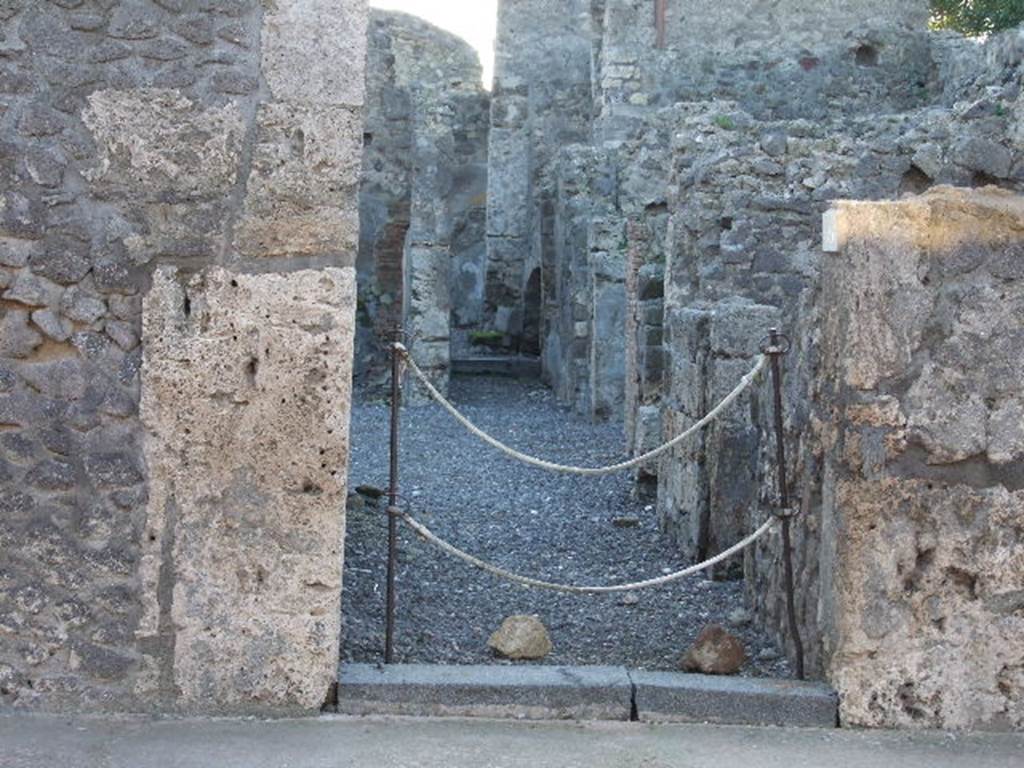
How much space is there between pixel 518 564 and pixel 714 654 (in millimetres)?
2374

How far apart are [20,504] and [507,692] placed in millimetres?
1508

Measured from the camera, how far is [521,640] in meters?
5.31

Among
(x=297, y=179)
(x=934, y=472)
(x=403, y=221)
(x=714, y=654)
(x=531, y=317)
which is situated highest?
(x=403, y=221)

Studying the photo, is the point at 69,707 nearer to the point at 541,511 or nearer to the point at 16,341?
the point at 16,341

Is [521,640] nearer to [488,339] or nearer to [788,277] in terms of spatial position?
[788,277]

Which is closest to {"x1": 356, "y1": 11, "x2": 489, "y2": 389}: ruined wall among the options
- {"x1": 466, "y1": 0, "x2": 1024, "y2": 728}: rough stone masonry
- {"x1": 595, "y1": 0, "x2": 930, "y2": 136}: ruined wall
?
{"x1": 466, "y1": 0, "x2": 1024, "y2": 728}: rough stone masonry

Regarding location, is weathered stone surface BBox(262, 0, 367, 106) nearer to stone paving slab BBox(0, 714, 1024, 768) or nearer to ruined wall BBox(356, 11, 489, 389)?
stone paving slab BBox(0, 714, 1024, 768)

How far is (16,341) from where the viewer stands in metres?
4.33

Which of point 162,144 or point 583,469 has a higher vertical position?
point 162,144

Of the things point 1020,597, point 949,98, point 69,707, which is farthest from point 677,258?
point 949,98

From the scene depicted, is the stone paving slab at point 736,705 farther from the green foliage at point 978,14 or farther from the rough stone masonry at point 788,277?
the green foliage at point 978,14

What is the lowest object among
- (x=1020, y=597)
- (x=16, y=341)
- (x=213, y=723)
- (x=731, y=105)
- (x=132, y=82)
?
(x=213, y=723)

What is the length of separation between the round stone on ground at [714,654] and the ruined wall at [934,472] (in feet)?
1.76

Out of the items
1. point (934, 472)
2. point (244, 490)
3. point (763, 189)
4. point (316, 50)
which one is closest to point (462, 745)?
point (244, 490)
